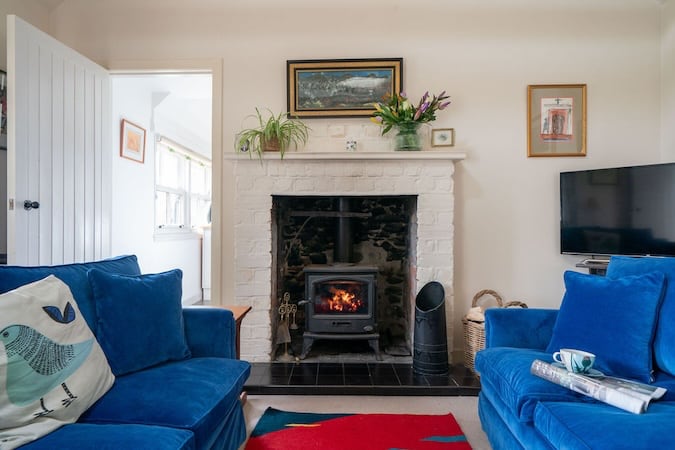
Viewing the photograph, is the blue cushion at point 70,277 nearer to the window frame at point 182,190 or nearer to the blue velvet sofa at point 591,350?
the blue velvet sofa at point 591,350

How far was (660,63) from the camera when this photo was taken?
2711 millimetres

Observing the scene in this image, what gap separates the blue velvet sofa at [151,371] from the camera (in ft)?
3.33

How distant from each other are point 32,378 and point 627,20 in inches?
161

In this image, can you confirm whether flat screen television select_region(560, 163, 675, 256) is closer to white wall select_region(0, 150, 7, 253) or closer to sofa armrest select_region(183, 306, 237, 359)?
sofa armrest select_region(183, 306, 237, 359)

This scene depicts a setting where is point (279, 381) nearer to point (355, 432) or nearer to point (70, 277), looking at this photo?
point (355, 432)

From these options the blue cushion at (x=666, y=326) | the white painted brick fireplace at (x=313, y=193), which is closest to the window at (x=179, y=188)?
the white painted brick fireplace at (x=313, y=193)

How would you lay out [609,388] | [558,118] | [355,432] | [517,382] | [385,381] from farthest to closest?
1. [558,118]
2. [385,381]
3. [355,432]
4. [517,382]
5. [609,388]

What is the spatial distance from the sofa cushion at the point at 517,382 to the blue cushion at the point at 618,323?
17 centimetres

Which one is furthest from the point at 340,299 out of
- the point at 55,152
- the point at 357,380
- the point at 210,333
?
the point at 55,152

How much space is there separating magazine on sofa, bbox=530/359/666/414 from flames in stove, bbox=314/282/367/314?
1460 mm

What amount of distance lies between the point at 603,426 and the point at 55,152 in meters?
3.09

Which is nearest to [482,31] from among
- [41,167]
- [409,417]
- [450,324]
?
[450,324]

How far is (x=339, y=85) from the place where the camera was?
8.98 ft

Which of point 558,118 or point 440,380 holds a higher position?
point 558,118
